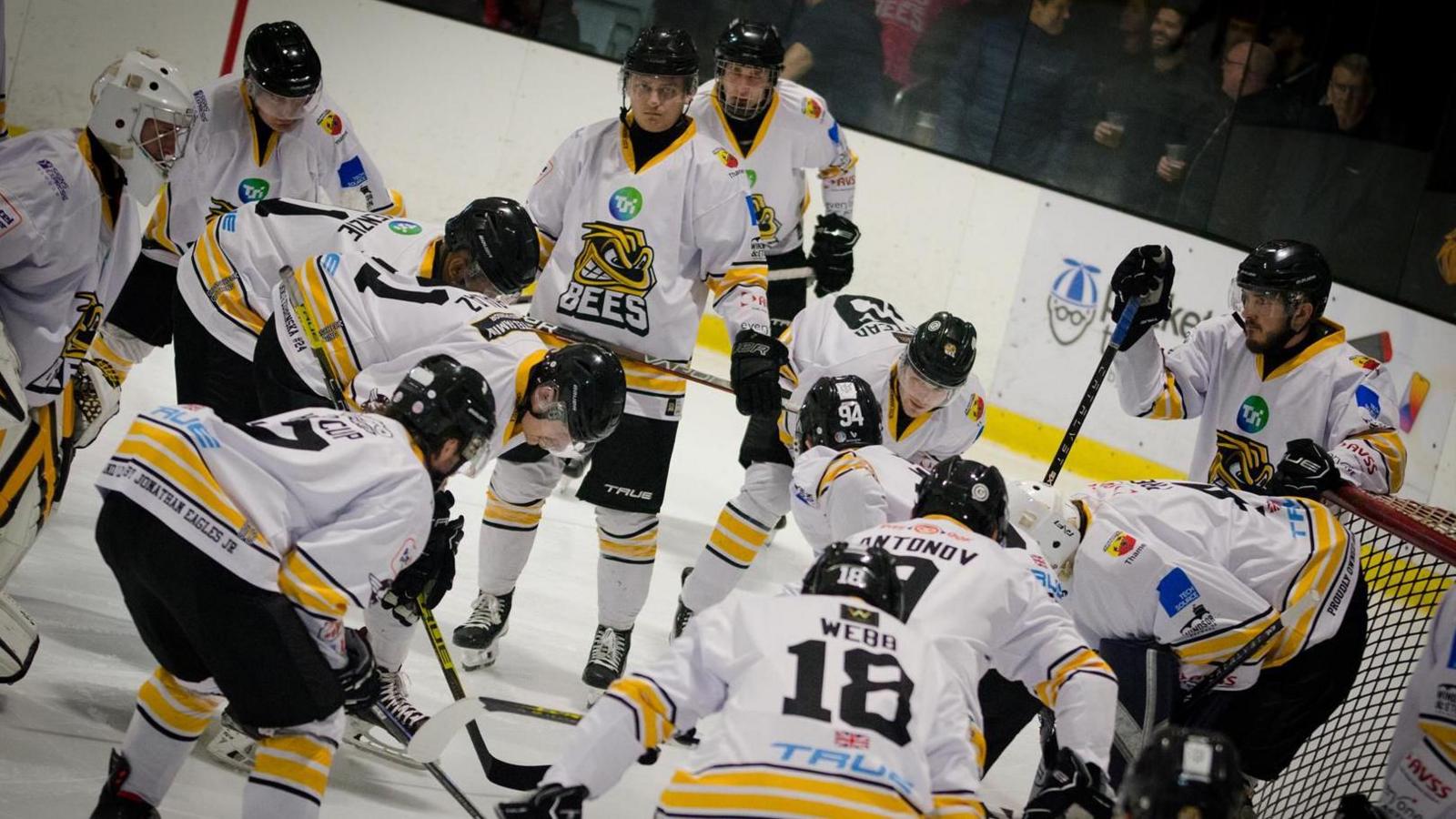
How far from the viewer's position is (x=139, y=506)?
2.63m

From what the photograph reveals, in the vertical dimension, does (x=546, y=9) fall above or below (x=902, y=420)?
above

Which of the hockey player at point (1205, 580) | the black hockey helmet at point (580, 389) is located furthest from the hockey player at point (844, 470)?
the black hockey helmet at point (580, 389)

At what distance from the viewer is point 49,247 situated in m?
3.38

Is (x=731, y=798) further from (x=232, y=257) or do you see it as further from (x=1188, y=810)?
(x=232, y=257)

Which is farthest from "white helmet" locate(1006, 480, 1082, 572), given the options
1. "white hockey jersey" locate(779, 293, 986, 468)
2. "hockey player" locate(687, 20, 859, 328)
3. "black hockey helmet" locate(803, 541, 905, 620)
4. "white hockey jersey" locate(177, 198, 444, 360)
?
"hockey player" locate(687, 20, 859, 328)

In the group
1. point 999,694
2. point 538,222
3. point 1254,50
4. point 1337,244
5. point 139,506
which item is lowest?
point 999,694

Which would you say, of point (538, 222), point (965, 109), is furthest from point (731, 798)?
point (965, 109)

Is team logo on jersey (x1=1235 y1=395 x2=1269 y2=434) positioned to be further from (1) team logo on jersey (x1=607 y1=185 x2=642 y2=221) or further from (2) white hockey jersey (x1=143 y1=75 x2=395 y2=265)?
(2) white hockey jersey (x1=143 y1=75 x2=395 y2=265)

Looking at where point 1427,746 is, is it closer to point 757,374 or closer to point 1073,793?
point 1073,793

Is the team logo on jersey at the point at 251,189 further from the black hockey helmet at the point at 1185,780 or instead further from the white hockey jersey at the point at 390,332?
the black hockey helmet at the point at 1185,780

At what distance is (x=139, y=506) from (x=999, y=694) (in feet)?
6.63

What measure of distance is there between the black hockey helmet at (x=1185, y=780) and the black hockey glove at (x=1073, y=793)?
0.68m

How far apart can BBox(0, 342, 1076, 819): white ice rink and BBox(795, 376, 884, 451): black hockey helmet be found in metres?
0.77

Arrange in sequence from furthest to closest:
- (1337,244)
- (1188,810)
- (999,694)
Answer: (1337,244) → (999,694) → (1188,810)
